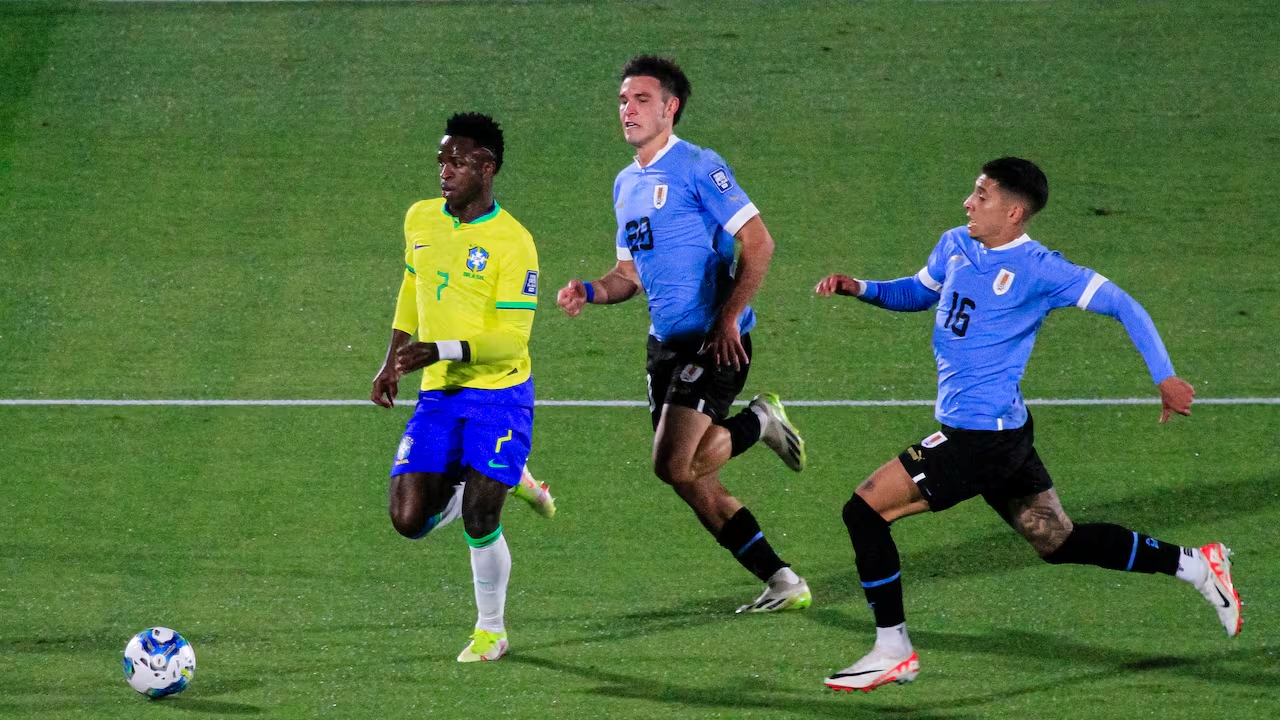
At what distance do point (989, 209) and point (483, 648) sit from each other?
8.90 feet

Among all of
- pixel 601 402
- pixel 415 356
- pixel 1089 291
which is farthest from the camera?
pixel 601 402

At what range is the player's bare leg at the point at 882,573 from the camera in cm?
656

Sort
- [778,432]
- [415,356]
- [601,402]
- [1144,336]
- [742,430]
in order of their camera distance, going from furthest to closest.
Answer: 1. [601,402]
2. [778,432]
3. [742,430]
4. [415,356]
5. [1144,336]

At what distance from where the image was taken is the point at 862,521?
6.67 m

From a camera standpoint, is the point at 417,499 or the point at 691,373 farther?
the point at 691,373

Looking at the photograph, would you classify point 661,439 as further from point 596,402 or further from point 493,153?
point 596,402

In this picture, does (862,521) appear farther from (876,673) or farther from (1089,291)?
(1089,291)

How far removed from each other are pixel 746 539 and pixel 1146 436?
313 cm

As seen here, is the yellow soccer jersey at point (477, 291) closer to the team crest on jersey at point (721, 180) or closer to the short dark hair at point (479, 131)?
the short dark hair at point (479, 131)

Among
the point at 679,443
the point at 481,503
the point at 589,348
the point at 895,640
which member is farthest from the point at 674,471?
the point at 589,348

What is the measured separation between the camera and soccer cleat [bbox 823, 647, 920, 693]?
6.54 meters

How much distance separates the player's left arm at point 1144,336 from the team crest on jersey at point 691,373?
1751 mm

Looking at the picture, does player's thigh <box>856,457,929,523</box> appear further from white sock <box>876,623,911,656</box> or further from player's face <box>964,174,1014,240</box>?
player's face <box>964,174,1014,240</box>

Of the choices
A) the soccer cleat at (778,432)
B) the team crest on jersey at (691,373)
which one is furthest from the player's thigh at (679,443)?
the soccer cleat at (778,432)
